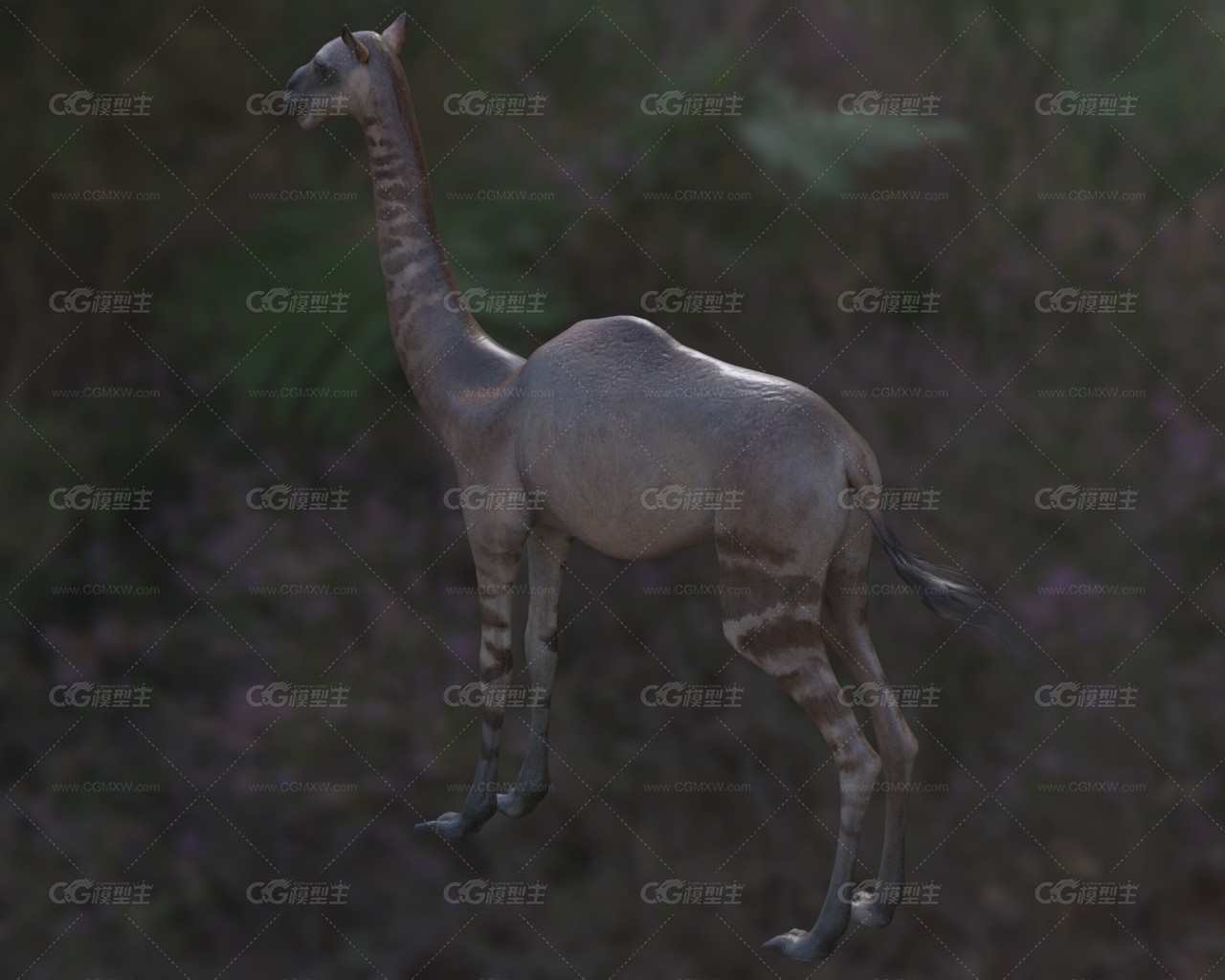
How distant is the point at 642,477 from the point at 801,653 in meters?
0.41

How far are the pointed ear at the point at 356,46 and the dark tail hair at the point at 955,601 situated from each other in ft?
4.14

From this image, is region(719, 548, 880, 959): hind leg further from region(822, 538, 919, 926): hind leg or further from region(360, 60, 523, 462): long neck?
region(360, 60, 523, 462): long neck

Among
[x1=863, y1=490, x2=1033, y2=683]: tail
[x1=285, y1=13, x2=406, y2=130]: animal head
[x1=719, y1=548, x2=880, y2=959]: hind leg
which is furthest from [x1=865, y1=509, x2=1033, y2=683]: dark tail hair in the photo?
[x1=285, y1=13, x2=406, y2=130]: animal head

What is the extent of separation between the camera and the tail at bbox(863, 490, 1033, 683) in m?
2.75

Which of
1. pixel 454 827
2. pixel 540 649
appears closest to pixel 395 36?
pixel 540 649

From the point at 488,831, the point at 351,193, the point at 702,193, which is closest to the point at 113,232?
the point at 351,193

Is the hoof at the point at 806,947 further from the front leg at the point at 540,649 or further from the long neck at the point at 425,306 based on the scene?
the long neck at the point at 425,306

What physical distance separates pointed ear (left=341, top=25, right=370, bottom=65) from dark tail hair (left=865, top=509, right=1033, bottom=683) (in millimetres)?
1262

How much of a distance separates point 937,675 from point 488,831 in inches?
61.3

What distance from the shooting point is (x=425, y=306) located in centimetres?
305

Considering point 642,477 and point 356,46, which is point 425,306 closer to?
point 356,46

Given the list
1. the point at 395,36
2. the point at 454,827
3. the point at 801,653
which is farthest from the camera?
the point at 454,827

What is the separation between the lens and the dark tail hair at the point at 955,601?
275 cm

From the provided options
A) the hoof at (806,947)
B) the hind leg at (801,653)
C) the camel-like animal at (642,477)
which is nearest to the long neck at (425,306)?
the camel-like animal at (642,477)
